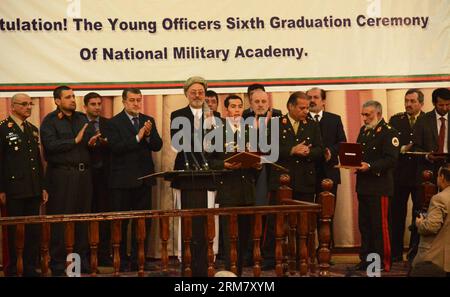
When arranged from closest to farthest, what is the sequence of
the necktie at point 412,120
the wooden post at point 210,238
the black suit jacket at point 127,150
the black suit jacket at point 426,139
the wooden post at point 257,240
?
the wooden post at point 210,238, the wooden post at point 257,240, the black suit jacket at point 127,150, the black suit jacket at point 426,139, the necktie at point 412,120

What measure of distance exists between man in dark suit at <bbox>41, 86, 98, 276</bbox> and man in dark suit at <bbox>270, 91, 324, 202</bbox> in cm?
197

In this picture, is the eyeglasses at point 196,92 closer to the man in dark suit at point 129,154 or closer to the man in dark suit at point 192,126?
the man in dark suit at point 192,126

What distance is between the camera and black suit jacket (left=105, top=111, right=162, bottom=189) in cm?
918

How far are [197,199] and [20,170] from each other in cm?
249

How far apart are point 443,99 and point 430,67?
0.37 metres

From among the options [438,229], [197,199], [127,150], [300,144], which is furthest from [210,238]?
[127,150]

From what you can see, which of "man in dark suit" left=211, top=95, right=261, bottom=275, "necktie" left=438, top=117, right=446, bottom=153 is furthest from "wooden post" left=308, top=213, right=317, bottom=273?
"necktie" left=438, top=117, right=446, bottom=153

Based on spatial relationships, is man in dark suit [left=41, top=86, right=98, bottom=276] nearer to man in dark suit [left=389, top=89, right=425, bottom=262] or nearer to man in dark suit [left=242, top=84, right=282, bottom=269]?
man in dark suit [left=242, top=84, right=282, bottom=269]

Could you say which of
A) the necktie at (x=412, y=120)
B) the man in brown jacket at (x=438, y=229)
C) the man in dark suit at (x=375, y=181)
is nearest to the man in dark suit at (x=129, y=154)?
the man in dark suit at (x=375, y=181)

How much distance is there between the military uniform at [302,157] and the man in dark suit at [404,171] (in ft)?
3.29

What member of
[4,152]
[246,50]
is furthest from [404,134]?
[4,152]

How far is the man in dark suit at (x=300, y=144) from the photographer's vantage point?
353 inches

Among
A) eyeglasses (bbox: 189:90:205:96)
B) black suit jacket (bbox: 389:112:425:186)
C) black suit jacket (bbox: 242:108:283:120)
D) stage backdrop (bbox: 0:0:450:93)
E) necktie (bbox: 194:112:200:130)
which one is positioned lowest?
black suit jacket (bbox: 389:112:425:186)
